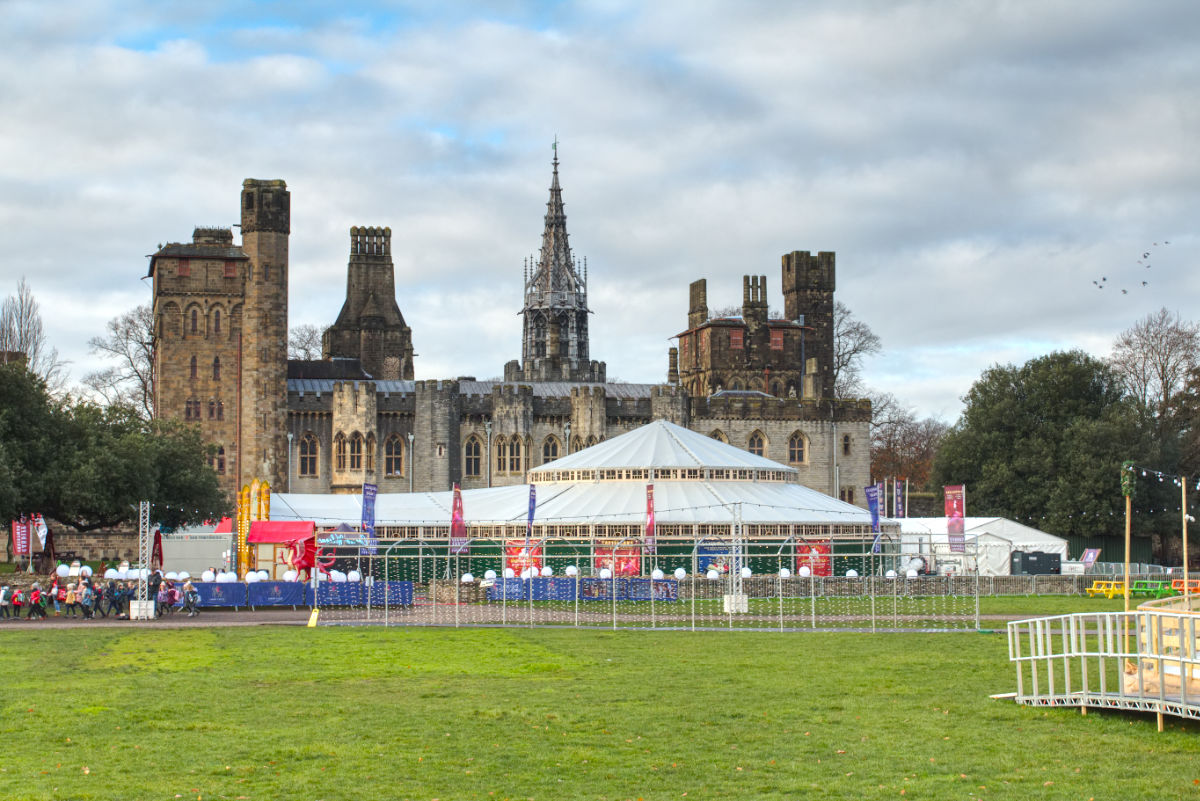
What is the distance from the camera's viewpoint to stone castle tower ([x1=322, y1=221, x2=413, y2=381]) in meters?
85.7

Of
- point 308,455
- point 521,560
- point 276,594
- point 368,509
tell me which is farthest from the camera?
point 308,455

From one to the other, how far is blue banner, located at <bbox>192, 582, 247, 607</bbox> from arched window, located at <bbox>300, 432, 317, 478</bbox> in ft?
98.5

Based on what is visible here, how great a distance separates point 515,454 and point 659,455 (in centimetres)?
1571

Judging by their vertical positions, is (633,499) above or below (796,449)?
below

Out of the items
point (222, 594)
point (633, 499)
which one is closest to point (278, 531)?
point (222, 594)

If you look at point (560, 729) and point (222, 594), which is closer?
point (560, 729)

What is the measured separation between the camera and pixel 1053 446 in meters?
66.8

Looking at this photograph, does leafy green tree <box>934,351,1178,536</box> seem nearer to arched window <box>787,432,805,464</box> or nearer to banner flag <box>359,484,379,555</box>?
arched window <box>787,432,805,464</box>

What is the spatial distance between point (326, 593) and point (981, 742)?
25811mm

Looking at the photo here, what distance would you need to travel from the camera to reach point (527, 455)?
7025 centimetres

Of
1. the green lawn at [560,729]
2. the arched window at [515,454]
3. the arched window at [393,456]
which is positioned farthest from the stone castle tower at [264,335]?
the green lawn at [560,729]

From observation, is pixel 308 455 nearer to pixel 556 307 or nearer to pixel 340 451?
pixel 340 451

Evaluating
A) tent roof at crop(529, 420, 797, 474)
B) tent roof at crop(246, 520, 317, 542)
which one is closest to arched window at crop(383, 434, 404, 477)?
→ tent roof at crop(529, 420, 797, 474)

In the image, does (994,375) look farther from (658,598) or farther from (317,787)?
(317,787)
